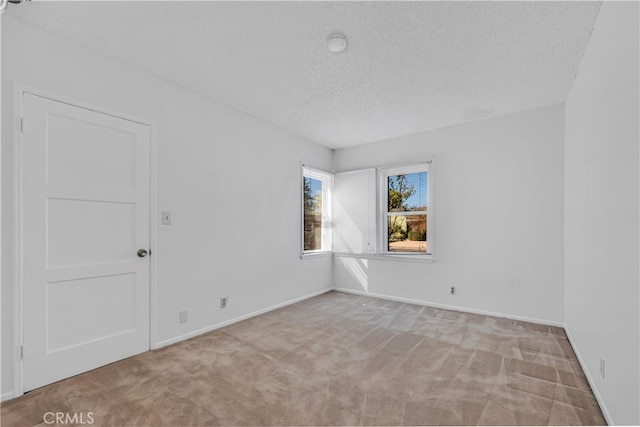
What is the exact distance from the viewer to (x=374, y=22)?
206cm

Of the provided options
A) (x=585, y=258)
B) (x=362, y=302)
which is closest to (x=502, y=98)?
(x=585, y=258)

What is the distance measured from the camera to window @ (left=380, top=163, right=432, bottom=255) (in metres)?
4.51

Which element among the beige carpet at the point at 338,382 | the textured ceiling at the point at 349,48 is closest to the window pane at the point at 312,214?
the textured ceiling at the point at 349,48

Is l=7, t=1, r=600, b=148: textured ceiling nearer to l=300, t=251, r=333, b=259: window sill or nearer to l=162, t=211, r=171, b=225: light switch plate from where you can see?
l=162, t=211, r=171, b=225: light switch plate

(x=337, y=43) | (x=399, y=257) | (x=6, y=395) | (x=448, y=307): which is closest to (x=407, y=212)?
(x=399, y=257)

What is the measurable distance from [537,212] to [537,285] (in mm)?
895

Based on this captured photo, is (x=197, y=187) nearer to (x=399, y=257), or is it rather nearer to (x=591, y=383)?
(x=399, y=257)

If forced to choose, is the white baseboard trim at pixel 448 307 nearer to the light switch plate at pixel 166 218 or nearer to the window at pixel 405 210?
the window at pixel 405 210

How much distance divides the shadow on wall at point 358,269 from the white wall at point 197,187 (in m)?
0.87

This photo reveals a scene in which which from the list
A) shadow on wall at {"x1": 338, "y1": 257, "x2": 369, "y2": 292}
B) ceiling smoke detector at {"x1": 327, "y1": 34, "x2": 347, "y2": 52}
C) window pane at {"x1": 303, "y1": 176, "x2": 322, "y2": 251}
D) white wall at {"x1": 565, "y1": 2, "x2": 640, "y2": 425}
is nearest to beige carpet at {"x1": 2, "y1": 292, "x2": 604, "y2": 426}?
white wall at {"x1": 565, "y1": 2, "x2": 640, "y2": 425}

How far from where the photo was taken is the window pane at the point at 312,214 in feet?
16.4

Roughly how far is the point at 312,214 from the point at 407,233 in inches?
64.6

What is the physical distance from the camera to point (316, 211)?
5230 millimetres

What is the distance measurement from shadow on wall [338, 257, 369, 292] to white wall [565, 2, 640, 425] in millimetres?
2780
